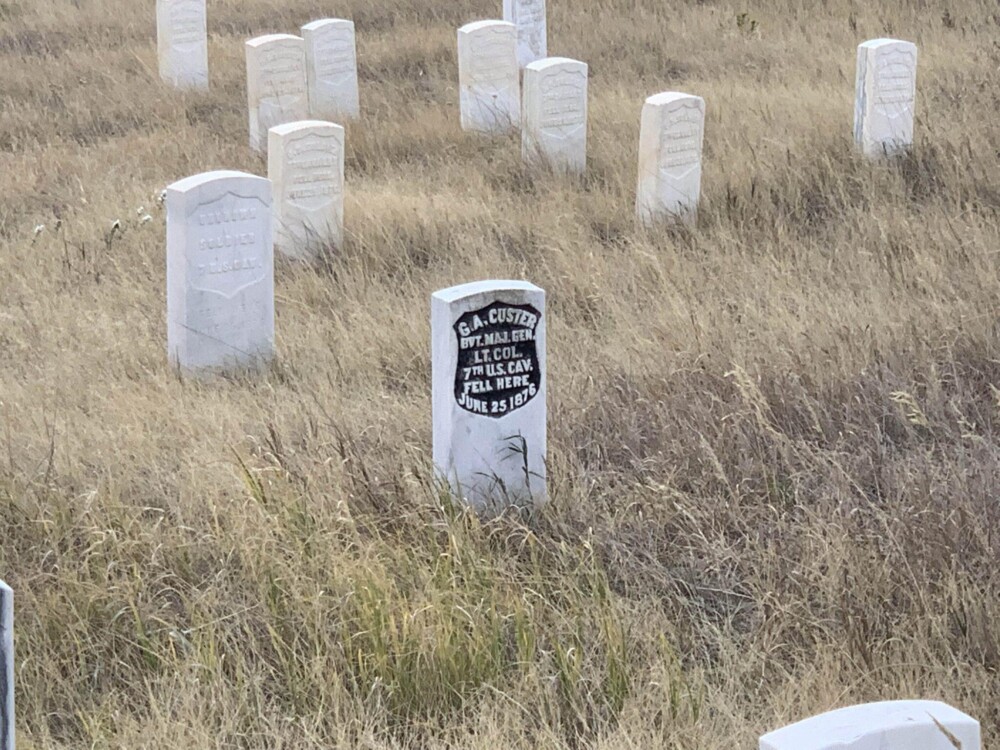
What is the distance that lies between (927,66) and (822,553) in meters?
9.21

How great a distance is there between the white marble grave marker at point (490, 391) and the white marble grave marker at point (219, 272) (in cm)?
199

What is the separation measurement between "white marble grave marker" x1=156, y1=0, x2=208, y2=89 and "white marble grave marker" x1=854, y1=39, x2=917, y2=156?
6370mm

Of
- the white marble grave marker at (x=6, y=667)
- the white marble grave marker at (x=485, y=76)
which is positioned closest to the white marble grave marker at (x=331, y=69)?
the white marble grave marker at (x=485, y=76)

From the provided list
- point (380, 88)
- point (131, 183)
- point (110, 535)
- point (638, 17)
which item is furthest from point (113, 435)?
point (638, 17)

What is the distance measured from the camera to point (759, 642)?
12.1 feet

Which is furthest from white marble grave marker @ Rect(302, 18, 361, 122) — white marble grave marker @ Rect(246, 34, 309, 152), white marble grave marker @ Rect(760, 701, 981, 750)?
white marble grave marker @ Rect(760, 701, 981, 750)

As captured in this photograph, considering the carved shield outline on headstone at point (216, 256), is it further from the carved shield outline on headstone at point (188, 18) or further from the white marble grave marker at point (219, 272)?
the carved shield outline on headstone at point (188, 18)

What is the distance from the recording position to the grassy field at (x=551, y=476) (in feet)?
11.4

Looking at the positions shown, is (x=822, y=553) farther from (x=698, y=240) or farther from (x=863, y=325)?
(x=698, y=240)

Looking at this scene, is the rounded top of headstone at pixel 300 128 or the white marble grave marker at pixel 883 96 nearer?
the rounded top of headstone at pixel 300 128

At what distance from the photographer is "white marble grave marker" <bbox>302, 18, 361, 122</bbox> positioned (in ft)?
39.2

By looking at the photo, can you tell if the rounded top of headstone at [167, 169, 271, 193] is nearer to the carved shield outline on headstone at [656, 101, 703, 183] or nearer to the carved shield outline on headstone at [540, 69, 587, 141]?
Answer: the carved shield outline on headstone at [656, 101, 703, 183]

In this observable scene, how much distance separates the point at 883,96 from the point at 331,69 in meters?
4.70

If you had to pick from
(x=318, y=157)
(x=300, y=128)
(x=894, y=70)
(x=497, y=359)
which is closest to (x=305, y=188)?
(x=318, y=157)
